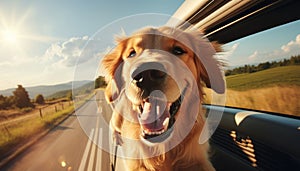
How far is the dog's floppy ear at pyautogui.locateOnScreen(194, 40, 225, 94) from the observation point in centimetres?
213

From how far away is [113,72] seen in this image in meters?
2.42

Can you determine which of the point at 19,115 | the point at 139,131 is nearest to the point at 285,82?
the point at 139,131

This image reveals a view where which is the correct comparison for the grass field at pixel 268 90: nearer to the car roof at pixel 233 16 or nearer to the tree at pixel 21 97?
the car roof at pixel 233 16

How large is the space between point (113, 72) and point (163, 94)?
2.87 feet

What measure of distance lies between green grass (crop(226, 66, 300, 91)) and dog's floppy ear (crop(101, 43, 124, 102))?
3.94 feet

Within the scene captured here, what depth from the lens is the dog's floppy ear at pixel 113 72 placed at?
7.68 feet

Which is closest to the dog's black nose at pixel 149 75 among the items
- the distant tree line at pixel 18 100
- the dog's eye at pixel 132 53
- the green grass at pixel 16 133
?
the dog's eye at pixel 132 53

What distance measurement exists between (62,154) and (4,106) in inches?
96.4

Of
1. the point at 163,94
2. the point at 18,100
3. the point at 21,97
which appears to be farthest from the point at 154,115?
the point at 21,97

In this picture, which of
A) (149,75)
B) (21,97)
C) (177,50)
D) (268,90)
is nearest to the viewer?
(149,75)

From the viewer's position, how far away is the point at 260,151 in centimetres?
182

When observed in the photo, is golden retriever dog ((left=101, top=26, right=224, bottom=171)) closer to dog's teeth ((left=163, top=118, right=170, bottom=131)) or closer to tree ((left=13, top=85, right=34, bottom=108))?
dog's teeth ((left=163, top=118, right=170, bottom=131))

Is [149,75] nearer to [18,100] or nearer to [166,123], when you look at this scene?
[166,123]

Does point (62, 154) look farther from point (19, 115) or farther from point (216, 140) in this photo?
point (216, 140)
